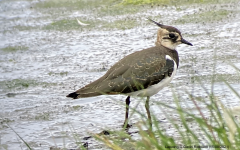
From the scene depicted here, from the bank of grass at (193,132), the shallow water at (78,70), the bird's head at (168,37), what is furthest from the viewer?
the bird's head at (168,37)

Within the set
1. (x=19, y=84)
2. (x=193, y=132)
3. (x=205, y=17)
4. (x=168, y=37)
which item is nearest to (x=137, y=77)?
(x=168, y=37)

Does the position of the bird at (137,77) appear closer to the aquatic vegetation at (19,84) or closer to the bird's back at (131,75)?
the bird's back at (131,75)

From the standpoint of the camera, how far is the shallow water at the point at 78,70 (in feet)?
20.6

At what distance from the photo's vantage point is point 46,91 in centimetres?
805

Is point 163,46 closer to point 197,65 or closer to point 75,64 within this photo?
point 197,65

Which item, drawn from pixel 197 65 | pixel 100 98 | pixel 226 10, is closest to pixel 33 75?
pixel 100 98

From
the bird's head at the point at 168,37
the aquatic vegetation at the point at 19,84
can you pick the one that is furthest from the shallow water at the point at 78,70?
the bird's head at the point at 168,37

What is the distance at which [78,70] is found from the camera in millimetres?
9109

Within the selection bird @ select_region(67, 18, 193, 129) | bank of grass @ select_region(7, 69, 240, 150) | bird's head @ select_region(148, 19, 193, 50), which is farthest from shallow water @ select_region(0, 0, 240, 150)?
bird's head @ select_region(148, 19, 193, 50)

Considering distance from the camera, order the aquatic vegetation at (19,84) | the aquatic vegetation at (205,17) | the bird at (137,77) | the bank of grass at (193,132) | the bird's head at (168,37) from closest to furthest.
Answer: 1. the bank of grass at (193,132)
2. the bird at (137,77)
3. the bird's head at (168,37)
4. the aquatic vegetation at (19,84)
5. the aquatic vegetation at (205,17)

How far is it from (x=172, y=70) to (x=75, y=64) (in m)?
3.69

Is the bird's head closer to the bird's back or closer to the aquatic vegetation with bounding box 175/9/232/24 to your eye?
the bird's back

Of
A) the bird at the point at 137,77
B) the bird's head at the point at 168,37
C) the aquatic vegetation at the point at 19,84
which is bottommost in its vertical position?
the aquatic vegetation at the point at 19,84

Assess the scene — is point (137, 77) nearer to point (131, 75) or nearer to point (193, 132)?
point (131, 75)
